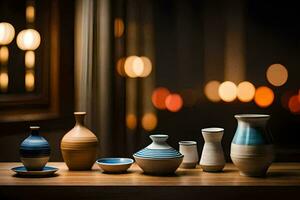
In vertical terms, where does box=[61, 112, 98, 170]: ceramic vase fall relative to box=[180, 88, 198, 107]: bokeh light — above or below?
below

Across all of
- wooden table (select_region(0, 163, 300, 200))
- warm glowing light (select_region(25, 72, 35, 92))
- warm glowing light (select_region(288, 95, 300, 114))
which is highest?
warm glowing light (select_region(25, 72, 35, 92))

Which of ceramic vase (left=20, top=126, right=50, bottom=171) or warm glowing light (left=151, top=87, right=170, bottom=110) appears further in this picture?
warm glowing light (left=151, top=87, right=170, bottom=110)

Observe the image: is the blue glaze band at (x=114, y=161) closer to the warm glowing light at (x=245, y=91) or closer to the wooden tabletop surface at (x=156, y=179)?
the wooden tabletop surface at (x=156, y=179)

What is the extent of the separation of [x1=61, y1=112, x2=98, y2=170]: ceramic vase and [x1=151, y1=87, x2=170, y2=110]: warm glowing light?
655 millimetres

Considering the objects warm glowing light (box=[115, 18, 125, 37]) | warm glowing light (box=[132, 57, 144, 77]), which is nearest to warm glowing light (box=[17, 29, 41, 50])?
warm glowing light (box=[115, 18, 125, 37])

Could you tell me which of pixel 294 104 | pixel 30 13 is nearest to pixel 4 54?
pixel 30 13

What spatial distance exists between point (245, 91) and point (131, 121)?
72cm

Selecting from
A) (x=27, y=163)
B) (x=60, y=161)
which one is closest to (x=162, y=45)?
(x=60, y=161)

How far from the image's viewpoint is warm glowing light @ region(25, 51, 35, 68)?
2914 mm

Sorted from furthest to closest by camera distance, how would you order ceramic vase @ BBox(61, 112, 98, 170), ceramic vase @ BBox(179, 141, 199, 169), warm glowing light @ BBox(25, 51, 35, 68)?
1. warm glowing light @ BBox(25, 51, 35, 68)
2. ceramic vase @ BBox(179, 141, 199, 169)
3. ceramic vase @ BBox(61, 112, 98, 170)

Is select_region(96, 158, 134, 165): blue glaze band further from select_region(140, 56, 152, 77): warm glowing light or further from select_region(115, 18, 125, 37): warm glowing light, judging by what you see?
select_region(115, 18, 125, 37): warm glowing light

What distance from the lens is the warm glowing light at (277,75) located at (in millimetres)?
2918

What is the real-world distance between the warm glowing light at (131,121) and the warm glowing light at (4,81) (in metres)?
0.75
